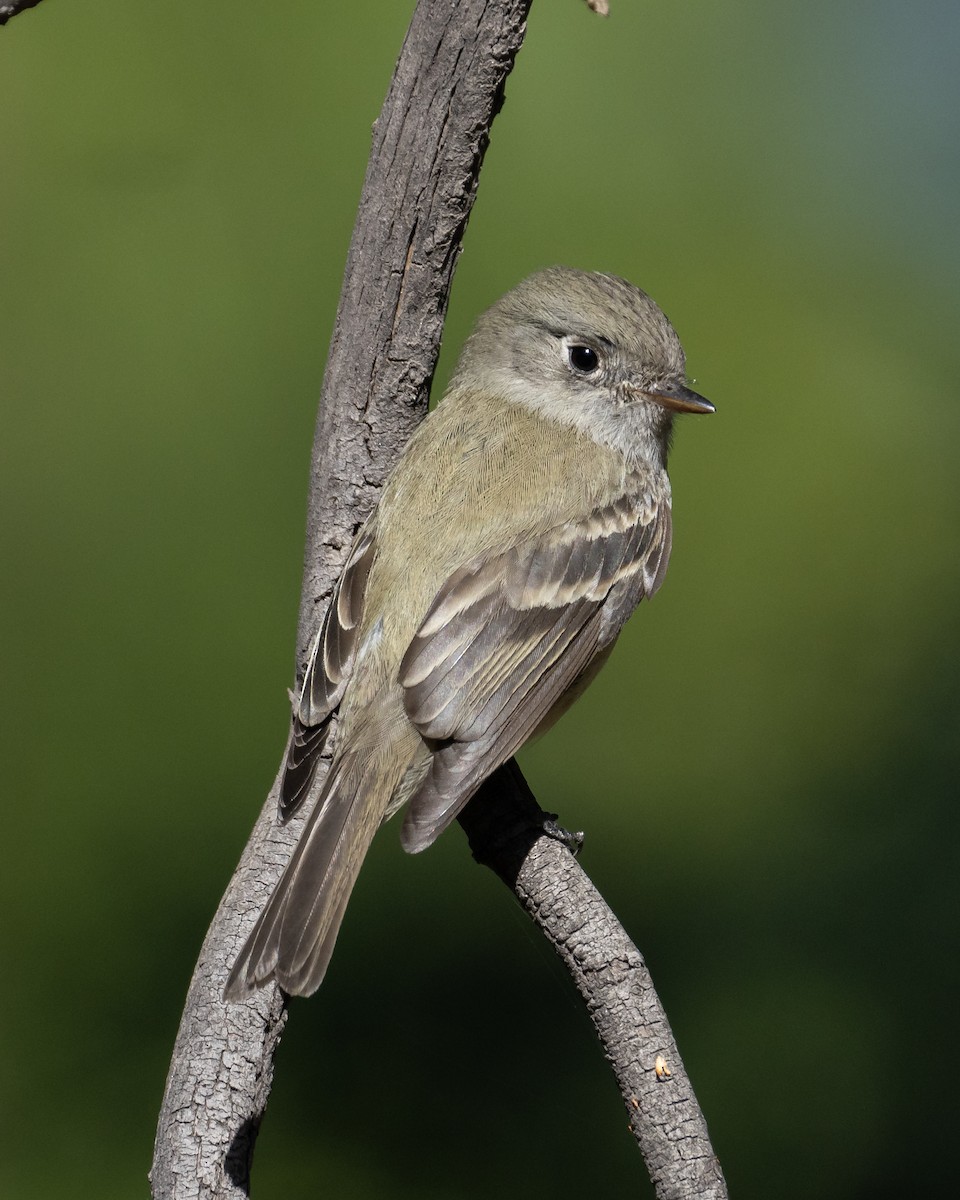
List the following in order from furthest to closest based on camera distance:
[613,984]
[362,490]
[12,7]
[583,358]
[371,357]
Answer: [583,358], [362,490], [371,357], [613,984], [12,7]

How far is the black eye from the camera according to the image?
3.73m

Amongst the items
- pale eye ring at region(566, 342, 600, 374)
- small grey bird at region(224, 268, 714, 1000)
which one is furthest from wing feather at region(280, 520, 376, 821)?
pale eye ring at region(566, 342, 600, 374)

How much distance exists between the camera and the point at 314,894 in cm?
283

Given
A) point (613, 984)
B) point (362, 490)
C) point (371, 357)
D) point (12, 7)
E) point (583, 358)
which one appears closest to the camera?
point (12, 7)

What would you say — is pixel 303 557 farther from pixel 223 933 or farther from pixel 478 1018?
pixel 478 1018

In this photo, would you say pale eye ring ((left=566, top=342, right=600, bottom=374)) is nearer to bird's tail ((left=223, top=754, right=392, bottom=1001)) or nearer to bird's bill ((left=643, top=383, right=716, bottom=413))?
bird's bill ((left=643, top=383, right=716, bottom=413))

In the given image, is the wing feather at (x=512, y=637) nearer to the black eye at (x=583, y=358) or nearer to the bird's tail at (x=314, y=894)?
the bird's tail at (x=314, y=894)

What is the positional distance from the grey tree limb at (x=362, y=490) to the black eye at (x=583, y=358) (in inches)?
20.1

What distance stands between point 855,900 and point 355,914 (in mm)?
1193

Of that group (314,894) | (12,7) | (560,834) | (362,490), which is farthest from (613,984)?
(12,7)

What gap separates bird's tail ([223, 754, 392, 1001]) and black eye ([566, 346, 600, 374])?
1.19 m

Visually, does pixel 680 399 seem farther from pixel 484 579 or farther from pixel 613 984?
pixel 613 984

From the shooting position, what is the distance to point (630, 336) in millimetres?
3629

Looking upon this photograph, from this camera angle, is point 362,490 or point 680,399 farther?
point 680,399
